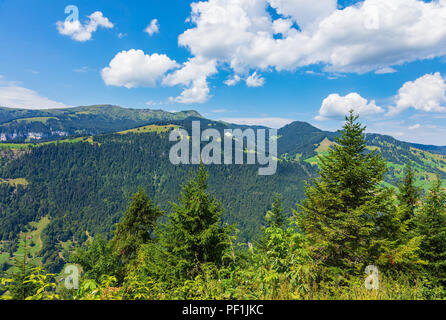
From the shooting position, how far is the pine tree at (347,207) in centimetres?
928

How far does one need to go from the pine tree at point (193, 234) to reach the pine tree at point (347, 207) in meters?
4.44

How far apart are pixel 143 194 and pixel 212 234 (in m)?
10.1

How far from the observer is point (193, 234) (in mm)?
10398

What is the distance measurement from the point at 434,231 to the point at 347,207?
24.7 feet

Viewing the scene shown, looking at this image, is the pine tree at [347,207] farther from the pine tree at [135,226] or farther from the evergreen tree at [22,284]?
the pine tree at [135,226]

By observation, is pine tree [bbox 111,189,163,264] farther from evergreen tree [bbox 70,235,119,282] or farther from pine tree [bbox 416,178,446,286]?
pine tree [bbox 416,178,446,286]

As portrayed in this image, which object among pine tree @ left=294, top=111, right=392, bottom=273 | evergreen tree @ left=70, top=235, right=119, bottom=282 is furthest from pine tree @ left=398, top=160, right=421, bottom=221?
evergreen tree @ left=70, top=235, right=119, bottom=282

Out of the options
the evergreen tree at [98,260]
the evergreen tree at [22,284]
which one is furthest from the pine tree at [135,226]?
the evergreen tree at [22,284]

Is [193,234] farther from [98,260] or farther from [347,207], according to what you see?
[98,260]

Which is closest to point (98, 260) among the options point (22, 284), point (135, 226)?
point (135, 226)

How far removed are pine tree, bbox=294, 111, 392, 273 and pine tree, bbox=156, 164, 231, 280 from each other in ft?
14.6
